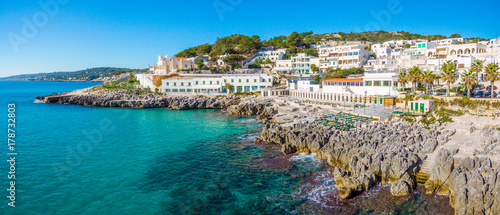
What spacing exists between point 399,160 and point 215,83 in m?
57.8

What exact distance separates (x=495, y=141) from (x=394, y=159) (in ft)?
27.1

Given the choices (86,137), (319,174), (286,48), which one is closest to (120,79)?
(286,48)

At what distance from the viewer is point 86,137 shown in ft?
111

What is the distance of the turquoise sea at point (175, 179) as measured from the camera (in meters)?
16.3

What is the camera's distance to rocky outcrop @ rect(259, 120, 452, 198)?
18.0m

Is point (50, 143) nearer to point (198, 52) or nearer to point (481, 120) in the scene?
point (481, 120)

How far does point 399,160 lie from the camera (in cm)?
1889

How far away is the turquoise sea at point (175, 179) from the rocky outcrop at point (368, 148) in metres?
0.85

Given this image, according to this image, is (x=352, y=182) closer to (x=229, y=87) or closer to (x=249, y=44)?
(x=229, y=87)

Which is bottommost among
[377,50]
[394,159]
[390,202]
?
[390,202]

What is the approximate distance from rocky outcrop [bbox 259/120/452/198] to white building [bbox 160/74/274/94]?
39.8m

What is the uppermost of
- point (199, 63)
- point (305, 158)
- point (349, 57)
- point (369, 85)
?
point (199, 63)

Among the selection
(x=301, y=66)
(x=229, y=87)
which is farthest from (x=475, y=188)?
(x=301, y=66)

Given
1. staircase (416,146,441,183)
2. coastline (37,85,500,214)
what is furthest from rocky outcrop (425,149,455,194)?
staircase (416,146,441,183)
